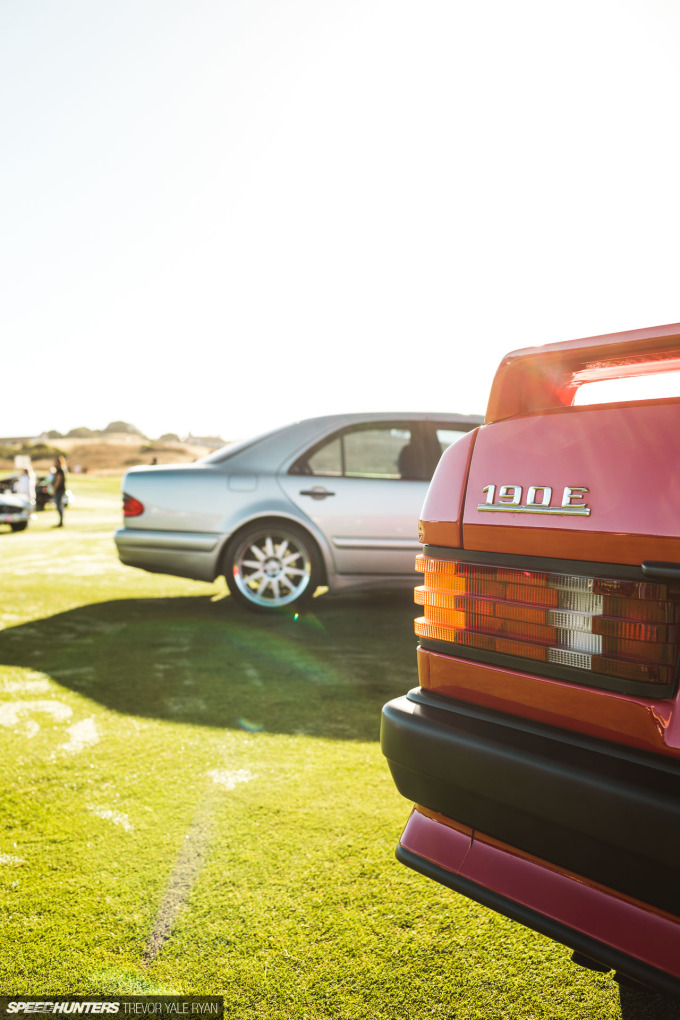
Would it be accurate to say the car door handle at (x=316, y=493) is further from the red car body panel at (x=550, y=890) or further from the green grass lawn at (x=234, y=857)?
the red car body panel at (x=550, y=890)

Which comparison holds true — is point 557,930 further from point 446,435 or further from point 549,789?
point 446,435

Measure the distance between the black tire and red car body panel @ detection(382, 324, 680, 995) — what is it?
3934 mm

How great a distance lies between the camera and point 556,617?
1490 mm

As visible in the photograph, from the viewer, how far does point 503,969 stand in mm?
1768

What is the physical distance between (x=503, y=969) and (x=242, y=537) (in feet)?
13.8

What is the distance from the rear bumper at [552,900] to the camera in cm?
128

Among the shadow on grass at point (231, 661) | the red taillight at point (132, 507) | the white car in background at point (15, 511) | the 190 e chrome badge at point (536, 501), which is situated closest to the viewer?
the 190 e chrome badge at point (536, 501)

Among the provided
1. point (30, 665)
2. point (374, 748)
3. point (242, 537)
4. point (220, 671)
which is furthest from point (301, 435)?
point (374, 748)

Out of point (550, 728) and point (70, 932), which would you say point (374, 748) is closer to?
point (70, 932)

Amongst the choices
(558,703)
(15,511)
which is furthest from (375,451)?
(15,511)

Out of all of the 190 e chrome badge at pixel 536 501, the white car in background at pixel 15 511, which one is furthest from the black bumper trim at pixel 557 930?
the white car in background at pixel 15 511

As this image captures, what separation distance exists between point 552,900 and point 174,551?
4650 mm

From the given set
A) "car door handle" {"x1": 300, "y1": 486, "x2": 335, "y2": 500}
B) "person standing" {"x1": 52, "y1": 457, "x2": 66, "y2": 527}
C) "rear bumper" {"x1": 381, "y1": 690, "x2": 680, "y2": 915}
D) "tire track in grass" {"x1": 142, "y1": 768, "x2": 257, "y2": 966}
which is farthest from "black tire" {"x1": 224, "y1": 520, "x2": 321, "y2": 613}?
"person standing" {"x1": 52, "y1": 457, "x2": 66, "y2": 527}
